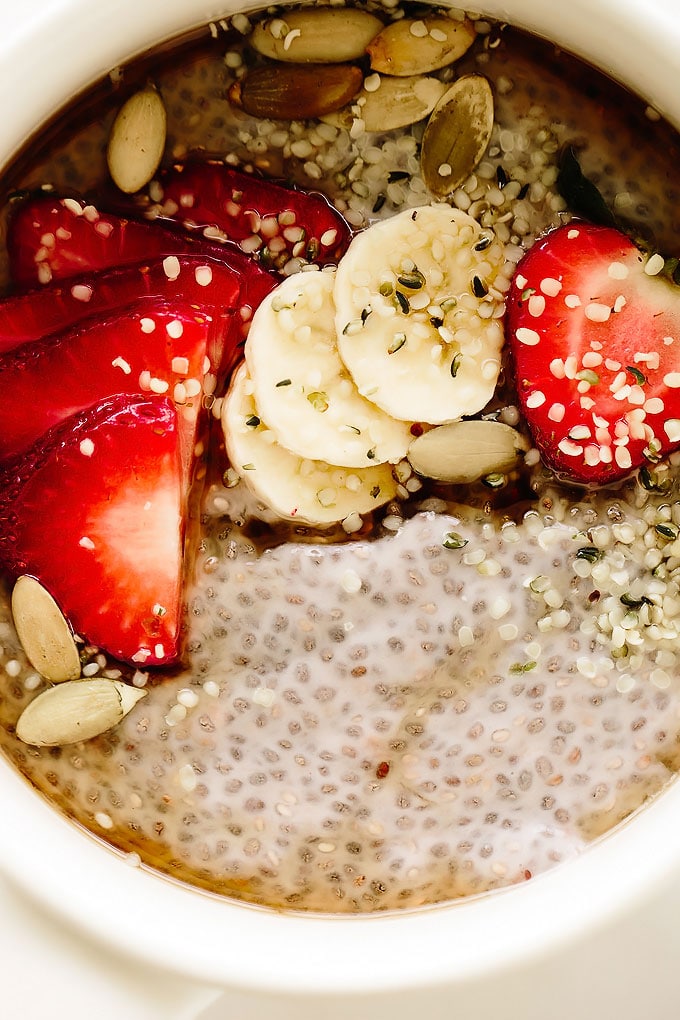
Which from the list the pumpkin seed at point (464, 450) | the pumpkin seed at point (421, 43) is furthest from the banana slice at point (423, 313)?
the pumpkin seed at point (421, 43)

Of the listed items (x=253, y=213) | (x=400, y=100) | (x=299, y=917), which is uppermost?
(x=400, y=100)

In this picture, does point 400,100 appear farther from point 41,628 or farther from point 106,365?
point 41,628

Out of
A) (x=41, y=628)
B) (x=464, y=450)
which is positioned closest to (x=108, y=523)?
(x=41, y=628)

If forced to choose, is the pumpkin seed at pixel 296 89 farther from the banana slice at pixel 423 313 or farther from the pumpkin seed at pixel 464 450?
the pumpkin seed at pixel 464 450

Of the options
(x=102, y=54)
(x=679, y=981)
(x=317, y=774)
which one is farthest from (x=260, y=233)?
(x=679, y=981)

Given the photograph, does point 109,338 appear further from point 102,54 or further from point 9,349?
point 102,54

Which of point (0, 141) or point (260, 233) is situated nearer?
point (0, 141)

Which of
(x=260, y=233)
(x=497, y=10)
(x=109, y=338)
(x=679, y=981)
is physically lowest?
(x=679, y=981)

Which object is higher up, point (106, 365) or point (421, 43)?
point (421, 43)
